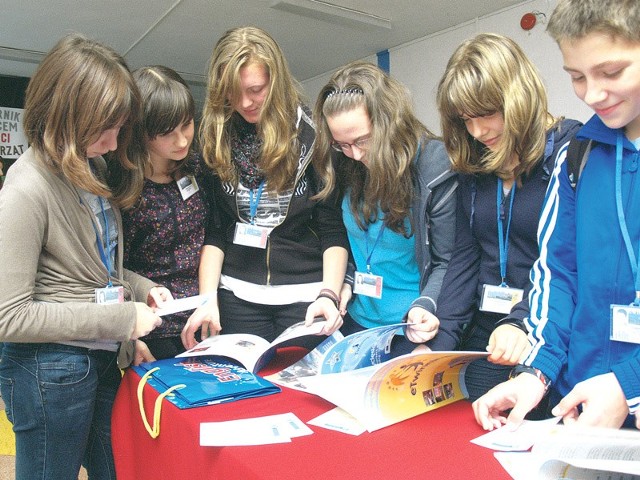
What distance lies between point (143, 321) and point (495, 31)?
4.31 metres

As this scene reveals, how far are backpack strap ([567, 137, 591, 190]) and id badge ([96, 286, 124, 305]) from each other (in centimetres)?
104

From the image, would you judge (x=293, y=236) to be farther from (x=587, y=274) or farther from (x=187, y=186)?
(x=587, y=274)

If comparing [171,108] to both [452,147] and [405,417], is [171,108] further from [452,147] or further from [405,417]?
[405,417]

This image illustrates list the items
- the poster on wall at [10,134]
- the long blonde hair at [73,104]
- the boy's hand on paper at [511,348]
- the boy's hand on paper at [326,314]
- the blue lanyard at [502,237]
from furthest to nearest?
the poster on wall at [10,134], the boy's hand on paper at [326,314], the blue lanyard at [502,237], the long blonde hair at [73,104], the boy's hand on paper at [511,348]

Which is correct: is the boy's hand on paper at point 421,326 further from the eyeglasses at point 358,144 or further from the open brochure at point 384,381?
the eyeglasses at point 358,144

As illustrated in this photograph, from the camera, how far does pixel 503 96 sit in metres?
1.14

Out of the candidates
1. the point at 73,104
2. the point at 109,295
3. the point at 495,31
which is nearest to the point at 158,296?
the point at 109,295

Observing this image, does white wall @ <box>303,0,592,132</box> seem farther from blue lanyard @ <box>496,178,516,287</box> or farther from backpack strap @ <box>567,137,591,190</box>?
backpack strap @ <box>567,137,591,190</box>

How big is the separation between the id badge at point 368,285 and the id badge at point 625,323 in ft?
2.39

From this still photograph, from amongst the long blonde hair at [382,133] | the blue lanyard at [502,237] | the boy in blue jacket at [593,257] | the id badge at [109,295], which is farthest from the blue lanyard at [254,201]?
the boy in blue jacket at [593,257]

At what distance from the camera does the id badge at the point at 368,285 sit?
1.51 m

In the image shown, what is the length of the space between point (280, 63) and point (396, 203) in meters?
0.56

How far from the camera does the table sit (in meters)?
0.77

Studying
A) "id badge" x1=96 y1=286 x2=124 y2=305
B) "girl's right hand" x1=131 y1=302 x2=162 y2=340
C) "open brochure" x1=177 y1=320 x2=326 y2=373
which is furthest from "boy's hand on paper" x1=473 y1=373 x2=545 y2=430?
"id badge" x1=96 y1=286 x2=124 y2=305
